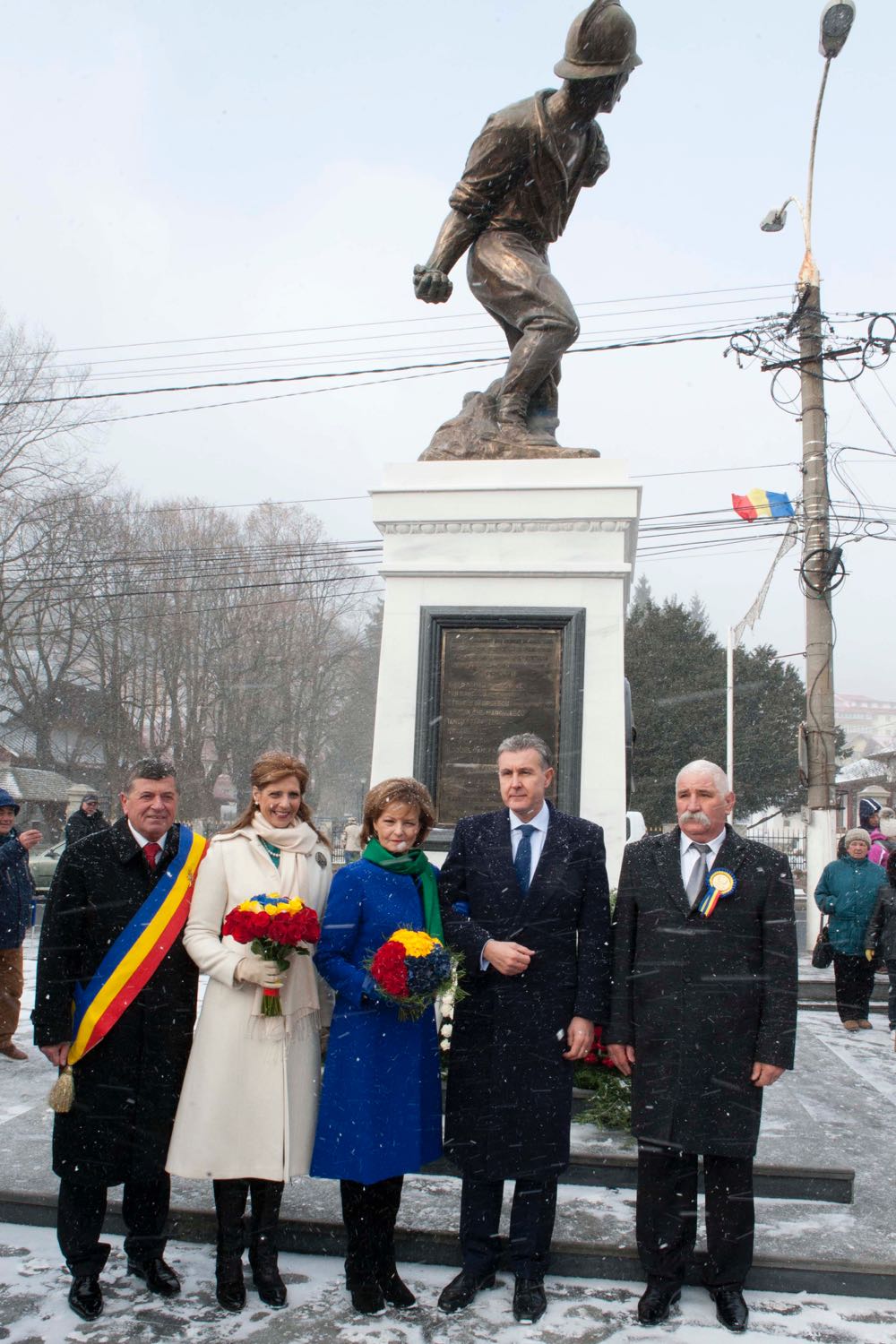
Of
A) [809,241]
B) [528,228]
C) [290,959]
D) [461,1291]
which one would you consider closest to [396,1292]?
[461,1291]

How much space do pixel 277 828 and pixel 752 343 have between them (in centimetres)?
1373

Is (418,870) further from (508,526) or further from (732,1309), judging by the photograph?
(508,526)

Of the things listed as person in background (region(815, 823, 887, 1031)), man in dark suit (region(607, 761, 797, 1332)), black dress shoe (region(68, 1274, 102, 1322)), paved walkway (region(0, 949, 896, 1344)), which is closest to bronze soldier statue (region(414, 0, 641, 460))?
man in dark suit (region(607, 761, 797, 1332))

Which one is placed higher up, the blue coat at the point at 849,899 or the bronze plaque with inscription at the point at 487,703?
the bronze plaque with inscription at the point at 487,703

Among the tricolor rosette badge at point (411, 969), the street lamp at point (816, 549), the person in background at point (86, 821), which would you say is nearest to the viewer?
the tricolor rosette badge at point (411, 969)

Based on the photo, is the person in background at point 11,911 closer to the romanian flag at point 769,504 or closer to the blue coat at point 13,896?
the blue coat at point 13,896

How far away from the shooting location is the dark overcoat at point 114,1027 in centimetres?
336

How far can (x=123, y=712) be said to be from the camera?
113 ft

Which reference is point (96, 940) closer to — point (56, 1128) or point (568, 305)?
point (56, 1128)

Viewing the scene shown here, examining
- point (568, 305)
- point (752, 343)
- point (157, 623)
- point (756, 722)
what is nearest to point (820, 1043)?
point (568, 305)

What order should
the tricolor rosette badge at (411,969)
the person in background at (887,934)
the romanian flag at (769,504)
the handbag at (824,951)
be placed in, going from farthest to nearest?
the romanian flag at (769,504), the handbag at (824,951), the person in background at (887,934), the tricolor rosette badge at (411,969)

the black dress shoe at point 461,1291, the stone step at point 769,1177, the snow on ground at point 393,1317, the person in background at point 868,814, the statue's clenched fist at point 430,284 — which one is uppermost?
the statue's clenched fist at point 430,284

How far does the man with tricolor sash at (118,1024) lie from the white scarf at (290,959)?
0.27 meters

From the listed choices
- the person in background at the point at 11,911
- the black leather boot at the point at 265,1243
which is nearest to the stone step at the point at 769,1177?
the black leather boot at the point at 265,1243
